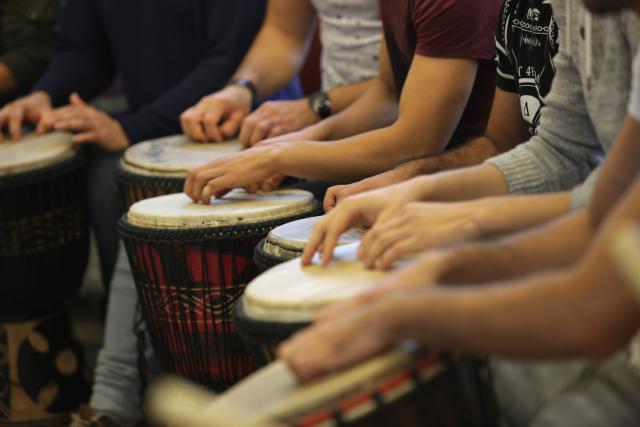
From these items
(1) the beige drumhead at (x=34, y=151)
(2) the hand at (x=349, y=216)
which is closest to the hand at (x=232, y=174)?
(2) the hand at (x=349, y=216)

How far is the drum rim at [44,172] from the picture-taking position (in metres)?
2.78

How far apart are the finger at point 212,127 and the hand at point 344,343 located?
5.54 feet

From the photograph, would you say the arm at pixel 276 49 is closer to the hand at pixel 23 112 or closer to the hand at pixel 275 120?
the hand at pixel 275 120

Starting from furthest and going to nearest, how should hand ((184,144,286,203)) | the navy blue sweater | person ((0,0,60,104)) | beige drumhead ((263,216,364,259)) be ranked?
person ((0,0,60,104)) < the navy blue sweater < hand ((184,144,286,203)) < beige drumhead ((263,216,364,259))

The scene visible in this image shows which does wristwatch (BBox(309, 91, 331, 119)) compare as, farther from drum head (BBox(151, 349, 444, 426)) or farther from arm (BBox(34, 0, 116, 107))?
drum head (BBox(151, 349, 444, 426))

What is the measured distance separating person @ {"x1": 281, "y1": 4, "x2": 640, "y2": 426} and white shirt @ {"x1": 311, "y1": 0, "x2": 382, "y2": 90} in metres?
1.44

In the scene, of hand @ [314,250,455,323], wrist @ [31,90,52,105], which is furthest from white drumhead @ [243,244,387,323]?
wrist @ [31,90,52,105]

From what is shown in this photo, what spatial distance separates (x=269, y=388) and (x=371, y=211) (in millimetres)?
466

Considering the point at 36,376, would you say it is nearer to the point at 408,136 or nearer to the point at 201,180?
the point at 201,180

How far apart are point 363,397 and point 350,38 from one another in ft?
5.72

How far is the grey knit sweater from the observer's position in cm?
152

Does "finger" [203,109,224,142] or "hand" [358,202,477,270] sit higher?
"hand" [358,202,477,270]

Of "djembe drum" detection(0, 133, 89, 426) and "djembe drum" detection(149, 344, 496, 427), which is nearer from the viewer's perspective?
"djembe drum" detection(149, 344, 496, 427)

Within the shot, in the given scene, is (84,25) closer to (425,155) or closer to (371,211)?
(425,155)
